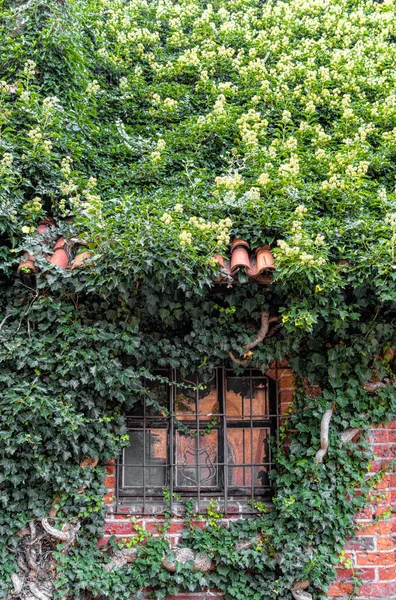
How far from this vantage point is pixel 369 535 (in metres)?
3.73

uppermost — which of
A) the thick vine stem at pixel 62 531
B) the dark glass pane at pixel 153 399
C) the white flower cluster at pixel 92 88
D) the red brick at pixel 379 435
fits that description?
the white flower cluster at pixel 92 88

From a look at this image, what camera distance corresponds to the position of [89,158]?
441 cm

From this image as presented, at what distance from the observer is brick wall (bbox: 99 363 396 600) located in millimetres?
3680

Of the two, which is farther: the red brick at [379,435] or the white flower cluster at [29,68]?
the white flower cluster at [29,68]

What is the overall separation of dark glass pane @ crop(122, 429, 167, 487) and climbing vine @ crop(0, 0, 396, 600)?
0.29 meters

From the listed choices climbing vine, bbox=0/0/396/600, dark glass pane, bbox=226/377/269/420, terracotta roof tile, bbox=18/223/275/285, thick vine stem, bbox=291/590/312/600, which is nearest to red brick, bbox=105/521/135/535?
climbing vine, bbox=0/0/396/600

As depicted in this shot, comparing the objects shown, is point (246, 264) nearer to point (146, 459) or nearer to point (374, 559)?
point (146, 459)

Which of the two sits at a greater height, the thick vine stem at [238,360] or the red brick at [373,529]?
the thick vine stem at [238,360]

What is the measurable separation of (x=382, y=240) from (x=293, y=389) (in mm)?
1249

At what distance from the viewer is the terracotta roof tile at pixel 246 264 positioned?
11.3ft

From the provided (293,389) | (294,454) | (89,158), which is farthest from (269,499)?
(89,158)

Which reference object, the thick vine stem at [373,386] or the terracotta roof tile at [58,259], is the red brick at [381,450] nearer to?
the thick vine stem at [373,386]

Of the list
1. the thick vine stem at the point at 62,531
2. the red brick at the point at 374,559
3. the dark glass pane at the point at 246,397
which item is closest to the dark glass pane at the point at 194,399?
the dark glass pane at the point at 246,397

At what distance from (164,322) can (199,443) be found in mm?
970
